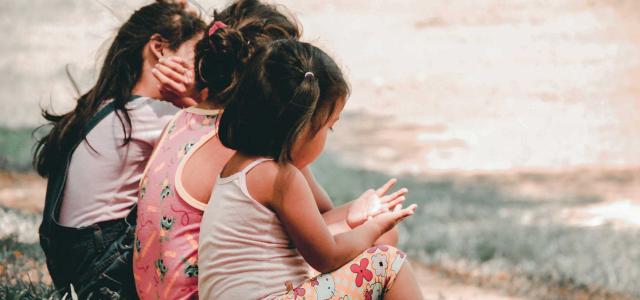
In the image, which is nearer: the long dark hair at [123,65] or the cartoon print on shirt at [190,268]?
the cartoon print on shirt at [190,268]

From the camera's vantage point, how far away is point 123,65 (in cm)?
328

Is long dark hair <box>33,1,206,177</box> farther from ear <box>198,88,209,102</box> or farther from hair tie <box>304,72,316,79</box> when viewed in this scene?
hair tie <box>304,72,316,79</box>

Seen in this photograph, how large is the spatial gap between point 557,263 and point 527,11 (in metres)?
7.70

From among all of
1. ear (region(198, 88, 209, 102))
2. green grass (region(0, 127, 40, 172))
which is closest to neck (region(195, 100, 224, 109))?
ear (region(198, 88, 209, 102))

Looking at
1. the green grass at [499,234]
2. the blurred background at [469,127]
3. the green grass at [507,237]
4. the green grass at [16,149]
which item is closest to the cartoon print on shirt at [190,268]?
the blurred background at [469,127]

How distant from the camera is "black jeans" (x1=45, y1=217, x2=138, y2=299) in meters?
3.04

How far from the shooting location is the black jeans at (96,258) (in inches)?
120

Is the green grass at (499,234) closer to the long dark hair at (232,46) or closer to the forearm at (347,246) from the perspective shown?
the long dark hair at (232,46)

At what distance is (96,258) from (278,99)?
3.03 ft

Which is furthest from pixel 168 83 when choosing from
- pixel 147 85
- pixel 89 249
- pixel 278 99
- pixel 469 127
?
pixel 469 127

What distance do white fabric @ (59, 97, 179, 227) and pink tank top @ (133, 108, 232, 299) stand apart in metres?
0.28

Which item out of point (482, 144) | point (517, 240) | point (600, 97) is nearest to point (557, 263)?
point (517, 240)

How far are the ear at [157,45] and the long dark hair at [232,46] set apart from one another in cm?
33

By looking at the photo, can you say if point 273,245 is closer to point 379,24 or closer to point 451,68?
point 451,68
